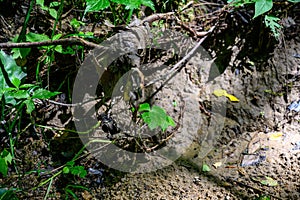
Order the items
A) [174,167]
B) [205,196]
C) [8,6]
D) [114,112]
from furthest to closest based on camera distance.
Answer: [8,6]
[114,112]
[174,167]
[205,196]

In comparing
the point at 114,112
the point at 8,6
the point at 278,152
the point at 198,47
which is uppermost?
the point at 8,6

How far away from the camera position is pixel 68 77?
1548 millimetres

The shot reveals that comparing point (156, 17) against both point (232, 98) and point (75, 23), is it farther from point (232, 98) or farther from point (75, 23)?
point (232, 98)

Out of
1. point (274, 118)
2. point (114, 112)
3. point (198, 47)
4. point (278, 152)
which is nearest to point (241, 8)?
point (198, 47)

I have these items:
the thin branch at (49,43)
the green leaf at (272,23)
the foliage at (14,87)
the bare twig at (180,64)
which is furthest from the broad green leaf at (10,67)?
the green leaf at (272,23)

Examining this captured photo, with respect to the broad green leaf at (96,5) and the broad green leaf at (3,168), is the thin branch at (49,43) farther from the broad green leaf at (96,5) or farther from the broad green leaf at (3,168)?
the broad green leaf at (3,168)

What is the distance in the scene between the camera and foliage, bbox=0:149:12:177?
1.29 meters

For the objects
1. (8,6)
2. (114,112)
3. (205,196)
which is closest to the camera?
(205,196)

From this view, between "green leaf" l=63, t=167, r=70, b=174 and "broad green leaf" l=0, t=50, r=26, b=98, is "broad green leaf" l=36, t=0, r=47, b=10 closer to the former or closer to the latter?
"broad green leaf" l=0, t=50, r=26, b=98

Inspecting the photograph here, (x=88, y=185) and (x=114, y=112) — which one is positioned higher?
(x=114, y=112)

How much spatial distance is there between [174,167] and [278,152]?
502 millimetres

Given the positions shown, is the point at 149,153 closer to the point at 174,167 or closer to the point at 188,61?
the point at 174,167

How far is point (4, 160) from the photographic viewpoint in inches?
51.6

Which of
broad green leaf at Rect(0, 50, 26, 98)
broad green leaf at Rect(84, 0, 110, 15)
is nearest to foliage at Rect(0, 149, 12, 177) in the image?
broad green leaf at Rect(0, 50, 26, 98)
